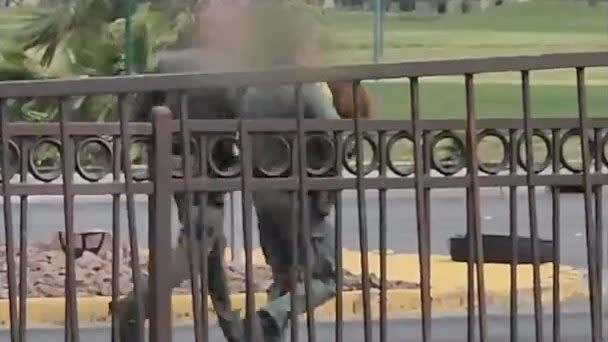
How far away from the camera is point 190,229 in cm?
473

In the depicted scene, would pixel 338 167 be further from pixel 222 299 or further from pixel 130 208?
pixel 222 299

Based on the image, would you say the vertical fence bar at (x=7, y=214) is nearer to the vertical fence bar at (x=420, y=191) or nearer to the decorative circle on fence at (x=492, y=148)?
the vertical fence bar at (x=420, y=191)

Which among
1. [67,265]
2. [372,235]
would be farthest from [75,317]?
[372,235]

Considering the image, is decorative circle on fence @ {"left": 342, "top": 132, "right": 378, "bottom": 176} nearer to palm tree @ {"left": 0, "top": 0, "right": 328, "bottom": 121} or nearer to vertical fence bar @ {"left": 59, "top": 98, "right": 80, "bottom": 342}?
vertical fence bar @ {"left": 59, "top": 98, "right": 80, "bottom": 342}

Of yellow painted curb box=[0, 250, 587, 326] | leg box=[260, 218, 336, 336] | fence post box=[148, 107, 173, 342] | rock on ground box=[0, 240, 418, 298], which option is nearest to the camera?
fence post box=[148, 107, 173, 342]

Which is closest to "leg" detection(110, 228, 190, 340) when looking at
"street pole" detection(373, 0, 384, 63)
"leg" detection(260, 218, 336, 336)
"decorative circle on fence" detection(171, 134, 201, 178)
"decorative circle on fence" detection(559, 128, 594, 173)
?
"decorative circle on fence" detection(171, 134, 201, 178)

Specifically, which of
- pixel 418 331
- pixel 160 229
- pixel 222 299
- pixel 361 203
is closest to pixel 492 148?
pixel 361 203

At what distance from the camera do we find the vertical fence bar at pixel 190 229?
15.1ft

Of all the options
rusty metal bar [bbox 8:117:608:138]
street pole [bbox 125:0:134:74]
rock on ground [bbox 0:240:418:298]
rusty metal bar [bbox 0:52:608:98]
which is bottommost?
rock on ground [bbox 0:240:418:298]

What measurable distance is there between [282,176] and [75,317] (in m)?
0.77

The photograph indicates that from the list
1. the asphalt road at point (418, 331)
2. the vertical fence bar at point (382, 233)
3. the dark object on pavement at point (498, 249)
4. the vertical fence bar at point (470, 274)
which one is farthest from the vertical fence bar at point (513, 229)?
the asphalt road at point (418, 331)

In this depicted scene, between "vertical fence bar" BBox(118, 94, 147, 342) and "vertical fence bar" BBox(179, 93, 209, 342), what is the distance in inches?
4.9

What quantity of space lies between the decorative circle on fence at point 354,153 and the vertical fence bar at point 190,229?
18.7 inches

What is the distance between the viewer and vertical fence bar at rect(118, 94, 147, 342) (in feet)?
15.2
